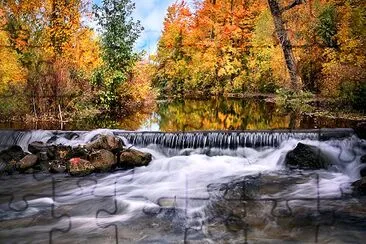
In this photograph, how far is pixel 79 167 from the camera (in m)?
12.8

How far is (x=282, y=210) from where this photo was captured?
9422mm

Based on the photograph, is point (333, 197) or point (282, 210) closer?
point (282, 210)

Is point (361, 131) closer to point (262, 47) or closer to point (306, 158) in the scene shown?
point (306, 158)

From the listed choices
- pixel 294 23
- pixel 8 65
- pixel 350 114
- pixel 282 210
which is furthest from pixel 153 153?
pixel 294 23

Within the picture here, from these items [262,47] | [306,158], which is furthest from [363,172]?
[262,47]

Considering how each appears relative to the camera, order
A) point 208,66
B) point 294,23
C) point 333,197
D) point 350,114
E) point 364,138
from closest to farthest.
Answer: point 333,197, point 364,138, point 350,114, point 294,23, point 208,66

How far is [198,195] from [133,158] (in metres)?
3.51

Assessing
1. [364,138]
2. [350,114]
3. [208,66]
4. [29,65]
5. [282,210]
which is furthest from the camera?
[208,66]

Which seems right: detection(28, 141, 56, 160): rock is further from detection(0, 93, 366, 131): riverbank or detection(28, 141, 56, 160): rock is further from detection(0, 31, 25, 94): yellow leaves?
detection(0, 31, 25, 94): yellow leaves

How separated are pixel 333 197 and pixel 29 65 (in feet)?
62.1

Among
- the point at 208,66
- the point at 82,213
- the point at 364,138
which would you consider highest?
the point at 208,66

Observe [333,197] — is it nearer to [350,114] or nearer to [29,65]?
[350,114]

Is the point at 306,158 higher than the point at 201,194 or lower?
higher

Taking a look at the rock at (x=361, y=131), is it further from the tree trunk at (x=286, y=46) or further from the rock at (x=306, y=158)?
the tree trunk at (x=286, y=46)
